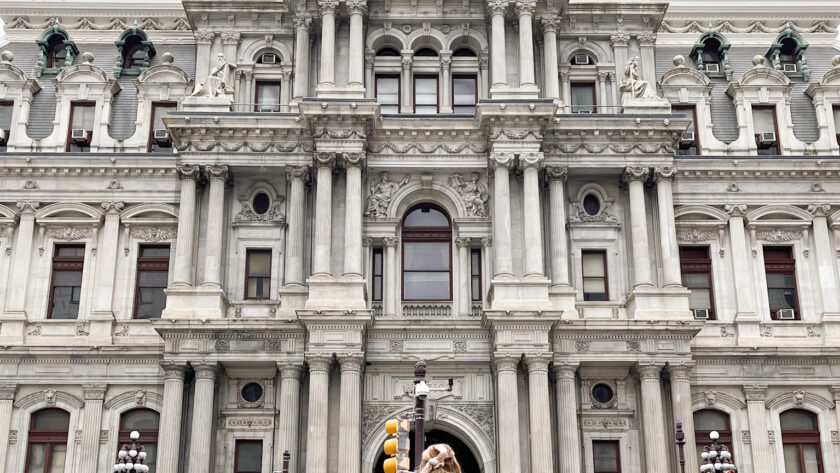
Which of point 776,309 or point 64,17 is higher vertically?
point 64,17

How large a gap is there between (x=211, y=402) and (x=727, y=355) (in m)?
16.2

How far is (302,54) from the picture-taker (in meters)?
36.2

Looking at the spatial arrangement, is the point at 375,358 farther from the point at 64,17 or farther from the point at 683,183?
the point at 64,17

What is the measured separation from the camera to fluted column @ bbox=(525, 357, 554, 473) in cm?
3033

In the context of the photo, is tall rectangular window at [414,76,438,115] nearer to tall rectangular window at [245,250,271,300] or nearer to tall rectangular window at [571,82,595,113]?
tall rectangular window at [571,82,595,113]

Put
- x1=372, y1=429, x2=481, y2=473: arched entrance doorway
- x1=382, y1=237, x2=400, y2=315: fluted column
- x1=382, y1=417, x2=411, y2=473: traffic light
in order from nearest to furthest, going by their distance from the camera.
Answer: x1=382, y1=417, x2=411, y2=473: traffic light, x1=382, y1=237, x2=400, y2=315: fluted column, x1=372, y1=429, x2=481, y2=473: arched entrance doorway

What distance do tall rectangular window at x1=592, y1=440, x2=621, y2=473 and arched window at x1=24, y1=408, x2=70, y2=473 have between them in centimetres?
1644

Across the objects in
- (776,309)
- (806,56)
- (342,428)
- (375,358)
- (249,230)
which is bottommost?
(342,428)

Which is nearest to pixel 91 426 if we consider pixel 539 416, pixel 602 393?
pixel 539 416

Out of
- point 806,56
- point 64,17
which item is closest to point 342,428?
point 64,17

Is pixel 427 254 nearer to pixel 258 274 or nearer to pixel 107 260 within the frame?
pixel 258 274

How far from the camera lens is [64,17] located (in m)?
41.8

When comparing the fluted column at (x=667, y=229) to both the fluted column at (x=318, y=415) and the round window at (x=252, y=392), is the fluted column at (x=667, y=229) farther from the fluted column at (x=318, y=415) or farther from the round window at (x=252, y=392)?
the round window at (x=252, y=392)

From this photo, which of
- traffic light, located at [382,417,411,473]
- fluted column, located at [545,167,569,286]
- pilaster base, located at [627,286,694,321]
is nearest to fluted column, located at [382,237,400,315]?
fluted column, located at [545,167,569,286]
